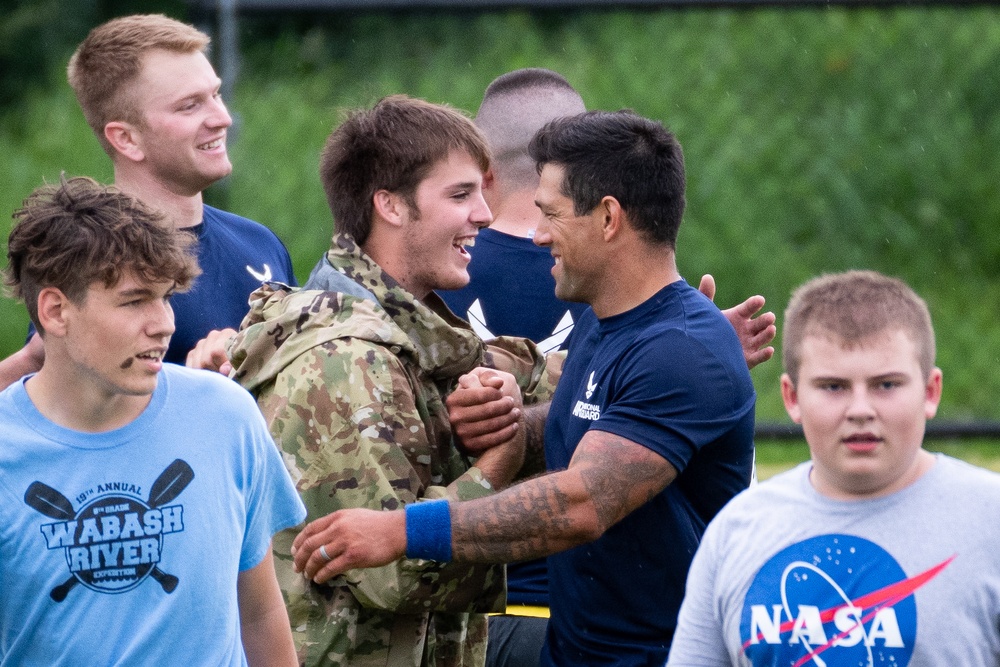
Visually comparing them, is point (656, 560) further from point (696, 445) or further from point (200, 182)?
point (200, 182)

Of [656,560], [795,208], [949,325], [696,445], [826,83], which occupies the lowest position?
[656,560]

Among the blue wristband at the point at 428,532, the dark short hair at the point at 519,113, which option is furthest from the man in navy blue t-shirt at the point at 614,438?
the dark short hair at the point at 519,113

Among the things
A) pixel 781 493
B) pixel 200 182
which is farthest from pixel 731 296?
pixel 781 493

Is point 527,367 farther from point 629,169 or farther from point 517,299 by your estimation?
point 629,169

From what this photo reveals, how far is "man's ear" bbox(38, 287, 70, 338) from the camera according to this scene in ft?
8.39

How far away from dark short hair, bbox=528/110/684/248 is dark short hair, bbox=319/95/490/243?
0.31 m

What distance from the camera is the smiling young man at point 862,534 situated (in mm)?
2328

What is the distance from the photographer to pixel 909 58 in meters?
8.70

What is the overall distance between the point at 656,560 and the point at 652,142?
0.97 meters

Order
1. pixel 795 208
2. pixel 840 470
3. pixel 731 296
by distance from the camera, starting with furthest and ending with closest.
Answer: pixel 795 208
pixel 731 296
pixel 840 470

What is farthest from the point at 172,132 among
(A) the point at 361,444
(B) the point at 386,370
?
(A) the point at 361,444

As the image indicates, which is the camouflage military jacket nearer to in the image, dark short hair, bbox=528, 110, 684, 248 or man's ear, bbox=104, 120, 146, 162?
dark short hair, bbox=528, 110, 684, 248

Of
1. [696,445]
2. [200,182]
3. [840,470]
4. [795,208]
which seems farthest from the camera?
[795,208]

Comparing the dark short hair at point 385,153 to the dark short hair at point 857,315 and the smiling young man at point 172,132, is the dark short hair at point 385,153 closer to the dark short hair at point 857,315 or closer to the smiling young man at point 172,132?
the smiling young man at point 172,132
